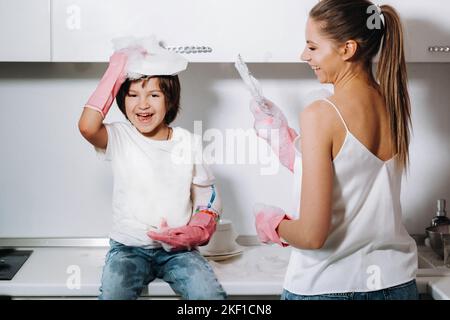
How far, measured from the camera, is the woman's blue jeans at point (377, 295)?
1.14m

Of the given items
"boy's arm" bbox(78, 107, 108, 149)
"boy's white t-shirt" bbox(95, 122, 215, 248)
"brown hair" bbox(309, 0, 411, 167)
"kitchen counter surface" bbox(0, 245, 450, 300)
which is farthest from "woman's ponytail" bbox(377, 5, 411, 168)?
"boy's arm" bbox(78, 107, 108, 149)

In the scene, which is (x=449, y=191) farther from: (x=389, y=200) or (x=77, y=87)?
(x=77, y=87)

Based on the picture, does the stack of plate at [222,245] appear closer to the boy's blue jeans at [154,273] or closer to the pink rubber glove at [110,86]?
the boy's blue jeans at [154,273]

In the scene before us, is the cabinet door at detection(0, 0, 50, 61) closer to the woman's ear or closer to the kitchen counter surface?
the kitchen counter surface

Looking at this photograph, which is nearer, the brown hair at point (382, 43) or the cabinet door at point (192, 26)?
the brown hair at point (382, 43)

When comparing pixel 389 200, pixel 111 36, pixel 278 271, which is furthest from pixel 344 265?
pixel 111 36

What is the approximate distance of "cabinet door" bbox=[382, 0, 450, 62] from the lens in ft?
4.55

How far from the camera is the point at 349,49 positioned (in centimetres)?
118

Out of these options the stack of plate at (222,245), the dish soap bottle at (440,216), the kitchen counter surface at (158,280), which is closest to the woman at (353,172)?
the kitchen counter surface at (158,280)

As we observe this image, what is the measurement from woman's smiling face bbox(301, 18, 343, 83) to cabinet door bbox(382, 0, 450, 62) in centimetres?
25

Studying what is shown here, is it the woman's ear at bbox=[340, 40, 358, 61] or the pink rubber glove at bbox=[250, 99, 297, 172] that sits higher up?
the woman's ear at bbox=[340, 40, 358, 61]

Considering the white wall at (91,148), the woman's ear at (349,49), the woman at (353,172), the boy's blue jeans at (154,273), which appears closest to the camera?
the woman at (353,172)

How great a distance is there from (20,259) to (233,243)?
18.3 inches

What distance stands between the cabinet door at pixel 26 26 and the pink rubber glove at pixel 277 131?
18.1 inches
